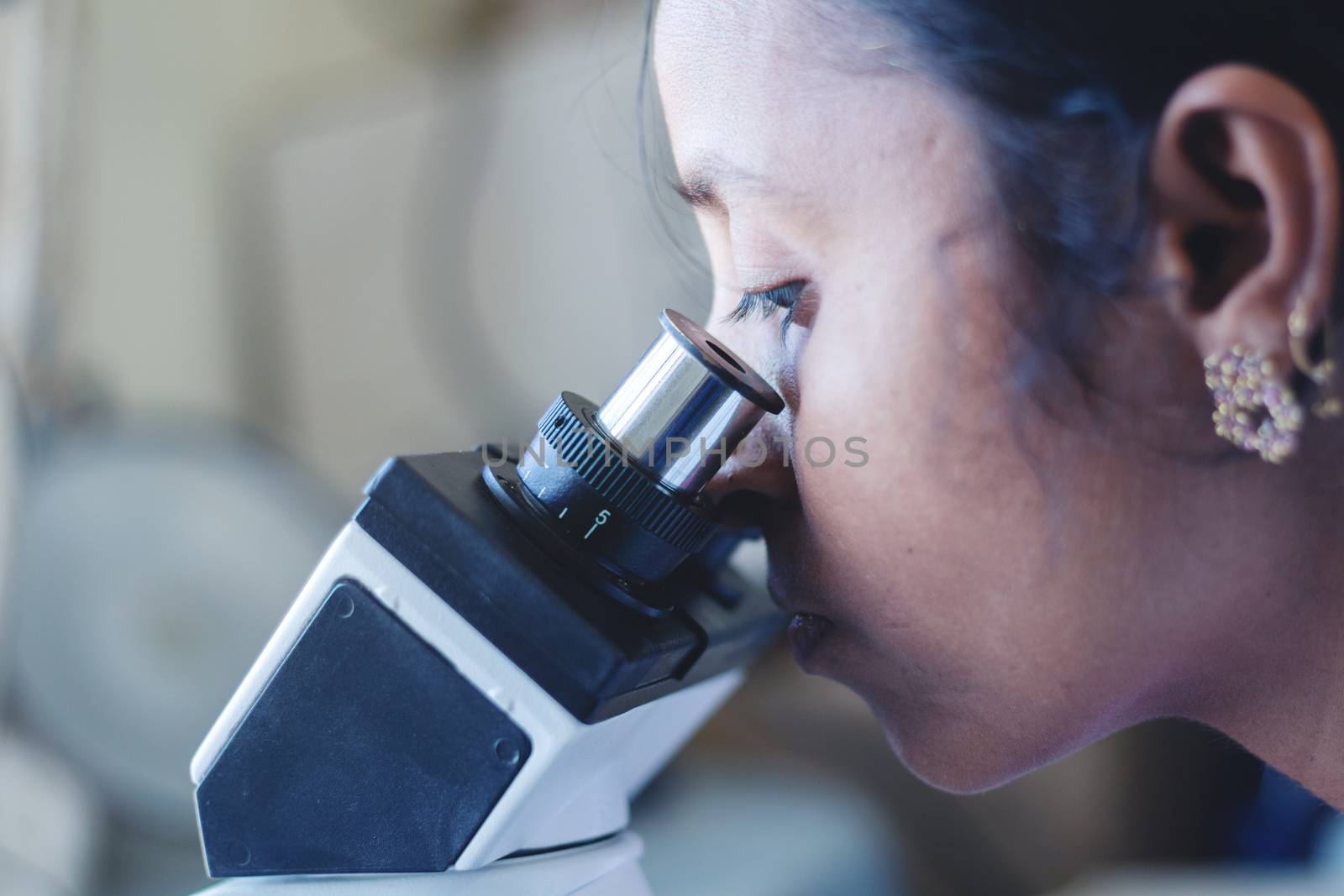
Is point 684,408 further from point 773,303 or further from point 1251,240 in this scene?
point 1251,240

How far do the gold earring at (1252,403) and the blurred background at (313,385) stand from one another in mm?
466

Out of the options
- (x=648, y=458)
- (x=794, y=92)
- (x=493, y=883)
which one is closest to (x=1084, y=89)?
(x=794, y=92)

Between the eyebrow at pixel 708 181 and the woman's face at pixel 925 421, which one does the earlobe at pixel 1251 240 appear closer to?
the woman's face at pixel 925 421

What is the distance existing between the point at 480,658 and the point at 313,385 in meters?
1.07

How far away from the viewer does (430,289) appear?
1.31 meters

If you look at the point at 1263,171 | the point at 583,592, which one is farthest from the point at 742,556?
the point at 1263,171

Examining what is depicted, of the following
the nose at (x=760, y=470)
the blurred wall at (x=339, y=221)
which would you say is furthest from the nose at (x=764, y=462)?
the blurred wall at (x=339, y=221)

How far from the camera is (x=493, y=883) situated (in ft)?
1.46

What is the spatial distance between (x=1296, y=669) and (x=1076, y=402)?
206 millimetres

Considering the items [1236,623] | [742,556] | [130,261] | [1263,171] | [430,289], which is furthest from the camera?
[130,261]

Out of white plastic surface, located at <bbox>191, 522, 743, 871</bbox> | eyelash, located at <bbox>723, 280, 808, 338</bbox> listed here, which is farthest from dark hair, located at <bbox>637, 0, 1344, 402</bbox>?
white plastic surface, located at <bbox>191, 522, 743, 871</bbox>

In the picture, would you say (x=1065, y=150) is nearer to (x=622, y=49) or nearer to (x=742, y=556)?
(x=742, y=556)

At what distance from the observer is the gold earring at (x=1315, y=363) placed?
375mm

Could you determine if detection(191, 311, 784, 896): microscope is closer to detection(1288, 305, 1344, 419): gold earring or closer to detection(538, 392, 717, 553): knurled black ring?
detection(538, 392, 717, 553): knurled black ring
